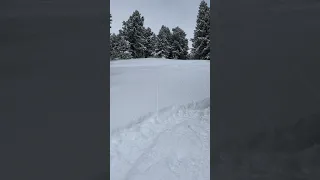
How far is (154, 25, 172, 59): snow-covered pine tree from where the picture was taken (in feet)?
59.7

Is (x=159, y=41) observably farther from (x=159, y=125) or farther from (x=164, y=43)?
(x=159, y=125)

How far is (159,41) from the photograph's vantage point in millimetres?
18688

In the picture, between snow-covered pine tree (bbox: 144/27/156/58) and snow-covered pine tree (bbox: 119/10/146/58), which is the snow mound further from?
snow-covered pine tree (bbox: 144/27/156/58)

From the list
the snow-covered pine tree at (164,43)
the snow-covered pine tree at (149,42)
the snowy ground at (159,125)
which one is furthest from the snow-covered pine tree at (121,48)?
the snowy ground at (159,125)

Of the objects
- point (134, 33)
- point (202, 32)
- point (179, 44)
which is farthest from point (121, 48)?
point (202, 32)

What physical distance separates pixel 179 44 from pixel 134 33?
3233mm

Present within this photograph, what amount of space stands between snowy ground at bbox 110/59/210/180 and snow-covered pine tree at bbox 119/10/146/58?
8.81m

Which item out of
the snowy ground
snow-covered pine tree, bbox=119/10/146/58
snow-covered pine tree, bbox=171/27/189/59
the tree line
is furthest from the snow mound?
snow-covered pine tree, bbox=171/27/189/59

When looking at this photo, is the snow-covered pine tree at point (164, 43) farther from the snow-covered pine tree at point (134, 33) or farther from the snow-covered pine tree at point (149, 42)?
the snow-covered pine tree at point (134, 33)

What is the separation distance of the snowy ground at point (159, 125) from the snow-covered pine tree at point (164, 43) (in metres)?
9.79
